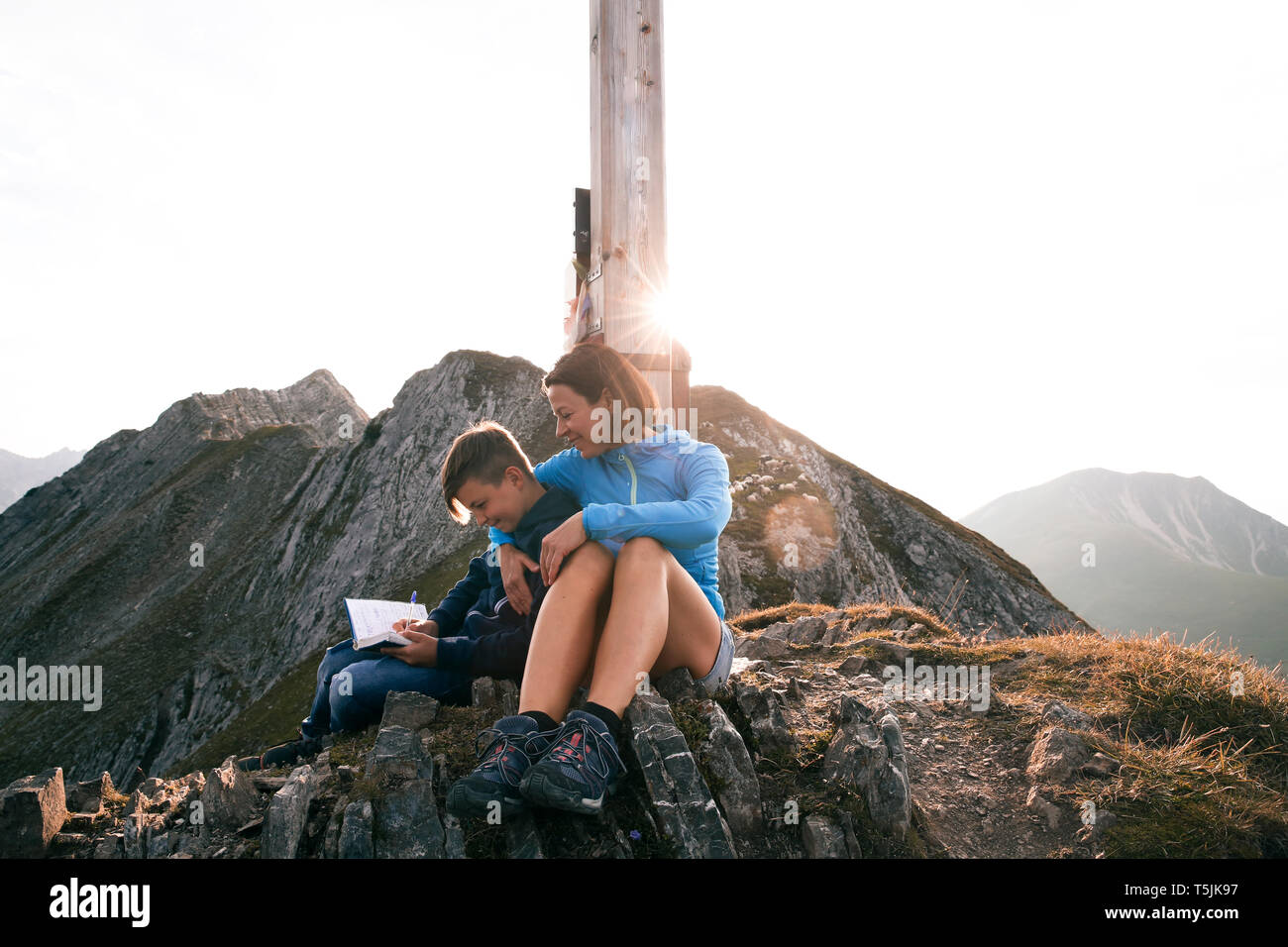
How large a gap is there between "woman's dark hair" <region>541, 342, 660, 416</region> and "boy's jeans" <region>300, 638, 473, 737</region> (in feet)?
8.04

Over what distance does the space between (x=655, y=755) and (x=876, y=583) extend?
83.4ft

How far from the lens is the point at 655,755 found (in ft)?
12.4

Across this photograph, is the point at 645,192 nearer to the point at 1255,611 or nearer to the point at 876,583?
the point at 876,583

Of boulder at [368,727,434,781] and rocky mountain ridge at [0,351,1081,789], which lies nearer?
boulder at [368,727,434,781]

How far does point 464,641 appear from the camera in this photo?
5.16 meters

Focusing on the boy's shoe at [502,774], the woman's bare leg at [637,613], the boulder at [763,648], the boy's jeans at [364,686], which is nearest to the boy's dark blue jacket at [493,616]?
the boy's jeans at [364,686]

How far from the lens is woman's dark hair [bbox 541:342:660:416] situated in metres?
4.69

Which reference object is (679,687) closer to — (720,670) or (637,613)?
(720,670)

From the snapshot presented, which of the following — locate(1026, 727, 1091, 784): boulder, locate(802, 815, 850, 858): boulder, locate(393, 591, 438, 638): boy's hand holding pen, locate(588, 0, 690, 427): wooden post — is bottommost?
locate(802, 815, 850, 858): boulder

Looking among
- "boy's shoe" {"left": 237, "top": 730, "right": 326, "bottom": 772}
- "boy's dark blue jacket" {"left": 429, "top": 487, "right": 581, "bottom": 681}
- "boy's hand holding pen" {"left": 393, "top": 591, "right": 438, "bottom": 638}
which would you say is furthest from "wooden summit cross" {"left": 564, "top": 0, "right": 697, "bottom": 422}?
"boy's shoe" {"left": 237, "top": 730, "right": 326, "bottom": 772}

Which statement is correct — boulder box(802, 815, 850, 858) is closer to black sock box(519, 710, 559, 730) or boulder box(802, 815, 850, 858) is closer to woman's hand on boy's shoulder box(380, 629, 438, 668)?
black sock box(519, 710, 559, 730)

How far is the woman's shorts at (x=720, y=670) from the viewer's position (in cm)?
477

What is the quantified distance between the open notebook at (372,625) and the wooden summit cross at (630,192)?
9.77 ft

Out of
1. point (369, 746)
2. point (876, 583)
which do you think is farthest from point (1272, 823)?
point (876, 583)
